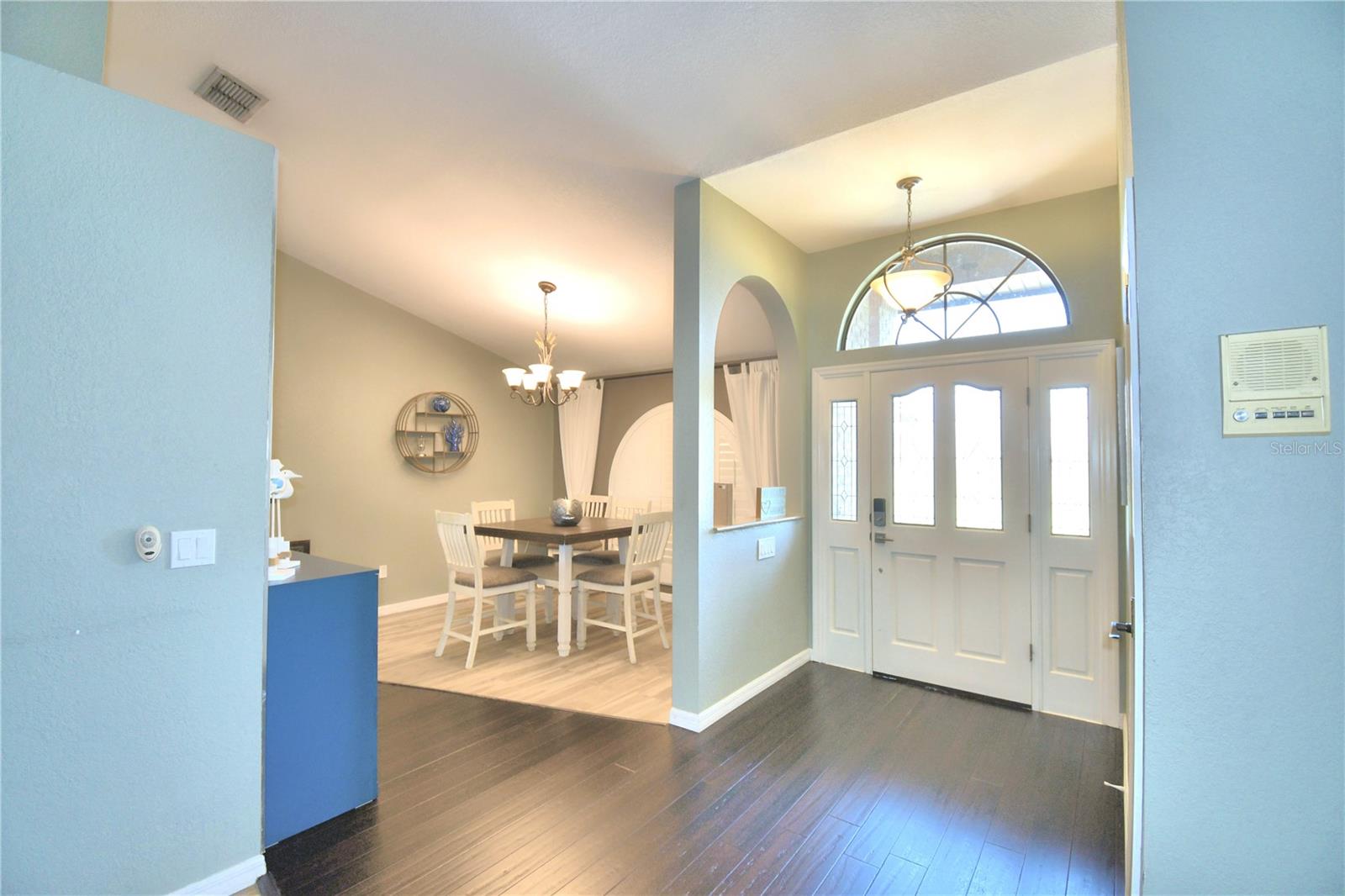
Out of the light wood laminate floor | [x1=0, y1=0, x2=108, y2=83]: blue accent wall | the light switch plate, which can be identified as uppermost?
[x1=0, y1=0, x2=108, y2=83]: blue accent wall

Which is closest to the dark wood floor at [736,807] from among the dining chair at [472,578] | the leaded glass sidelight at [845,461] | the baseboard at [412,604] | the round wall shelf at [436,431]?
the dining chair at [472,578]

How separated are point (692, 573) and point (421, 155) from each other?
2634mm

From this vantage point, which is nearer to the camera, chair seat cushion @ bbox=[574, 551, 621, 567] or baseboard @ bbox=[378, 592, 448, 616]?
chair seat cushion @ bbox=[574, 551, 621, 567]

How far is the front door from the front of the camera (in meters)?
3.19

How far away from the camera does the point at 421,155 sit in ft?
10.5

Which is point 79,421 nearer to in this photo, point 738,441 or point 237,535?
point 237,535

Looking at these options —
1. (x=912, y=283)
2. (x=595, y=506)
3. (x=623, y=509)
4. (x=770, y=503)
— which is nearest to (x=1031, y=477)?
(x=912, y=283)

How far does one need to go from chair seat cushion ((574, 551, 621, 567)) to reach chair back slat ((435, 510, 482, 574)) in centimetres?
96

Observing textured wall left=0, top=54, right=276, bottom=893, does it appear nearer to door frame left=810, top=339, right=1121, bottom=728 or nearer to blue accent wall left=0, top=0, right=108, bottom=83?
blue accent wall left=0, top=0, right=108, bottom=83

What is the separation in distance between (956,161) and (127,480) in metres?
3.39

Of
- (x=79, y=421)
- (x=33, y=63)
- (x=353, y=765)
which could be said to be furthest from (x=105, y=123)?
(x=353, y=765)

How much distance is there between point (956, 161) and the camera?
9.17ft

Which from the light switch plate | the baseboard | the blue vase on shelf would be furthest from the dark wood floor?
the blue vase on shelf

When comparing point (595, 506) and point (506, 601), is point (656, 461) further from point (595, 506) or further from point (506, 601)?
point (506, 601)
